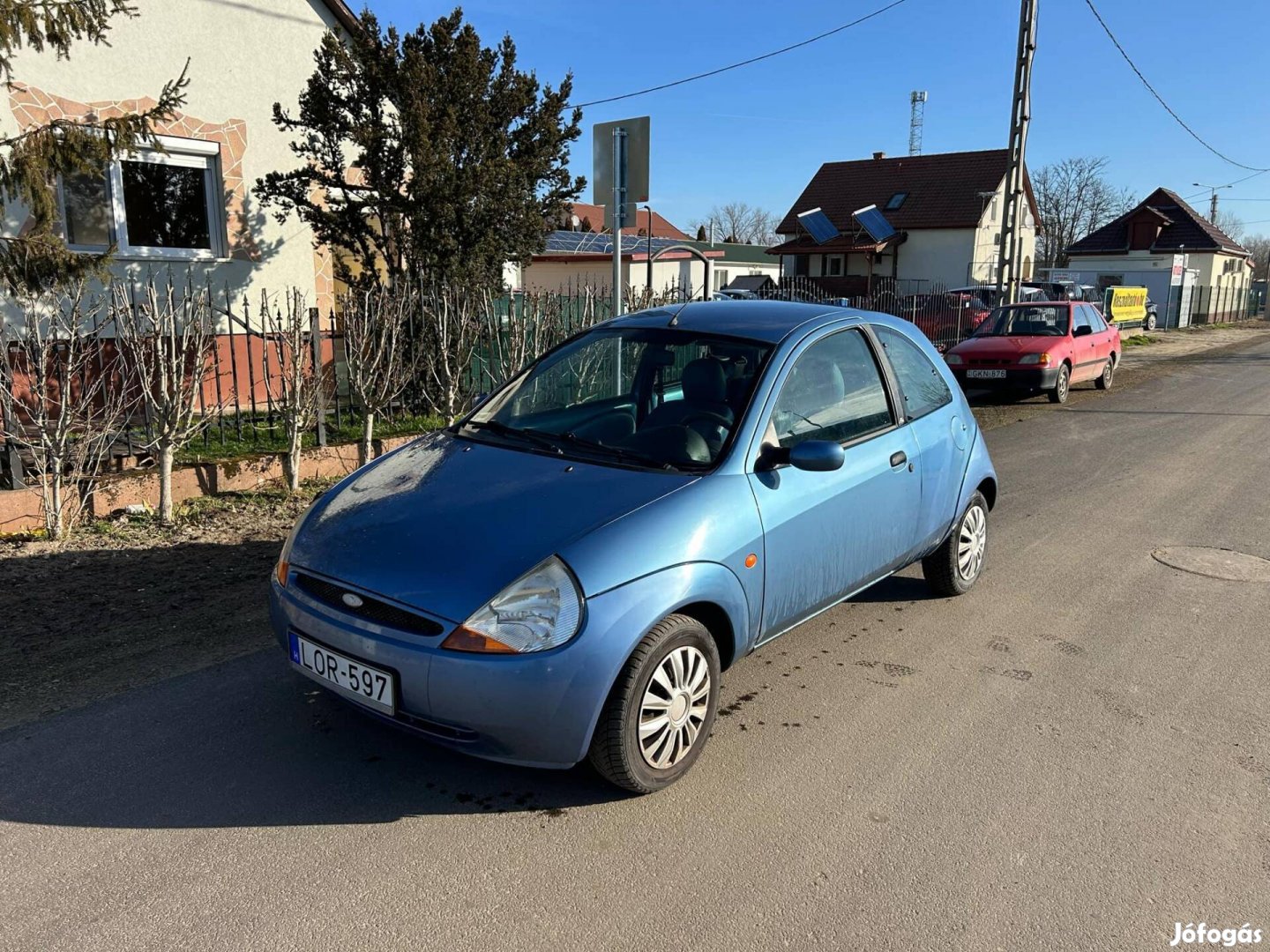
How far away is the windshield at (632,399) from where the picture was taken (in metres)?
3.72

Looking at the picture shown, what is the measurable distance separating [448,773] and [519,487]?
1096 mm

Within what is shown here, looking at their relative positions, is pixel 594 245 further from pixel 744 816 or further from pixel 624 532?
pixel 744 816

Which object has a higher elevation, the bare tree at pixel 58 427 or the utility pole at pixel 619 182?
the utility pole at pixel 619 182

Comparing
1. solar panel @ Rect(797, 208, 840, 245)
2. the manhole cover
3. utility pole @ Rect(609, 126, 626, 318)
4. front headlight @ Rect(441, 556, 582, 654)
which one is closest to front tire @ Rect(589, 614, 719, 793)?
front headlight @ Rect(441, 556, 582, 654)

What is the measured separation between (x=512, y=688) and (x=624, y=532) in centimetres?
64

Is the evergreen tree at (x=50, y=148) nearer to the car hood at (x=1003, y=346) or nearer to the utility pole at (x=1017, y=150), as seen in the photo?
the car hood at (x=1003, y=346)

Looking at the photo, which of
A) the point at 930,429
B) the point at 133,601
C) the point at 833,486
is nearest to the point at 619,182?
Result: the point at 930,429

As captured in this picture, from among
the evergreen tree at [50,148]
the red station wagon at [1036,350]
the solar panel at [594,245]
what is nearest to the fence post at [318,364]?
the evergreen tree at [50,148]

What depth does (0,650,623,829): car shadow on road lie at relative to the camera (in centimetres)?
307

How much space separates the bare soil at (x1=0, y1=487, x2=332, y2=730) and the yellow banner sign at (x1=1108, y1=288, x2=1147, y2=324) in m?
28.6

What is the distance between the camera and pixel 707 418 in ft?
12.5

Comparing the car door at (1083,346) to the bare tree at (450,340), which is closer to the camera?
the bare tree at (450,340)

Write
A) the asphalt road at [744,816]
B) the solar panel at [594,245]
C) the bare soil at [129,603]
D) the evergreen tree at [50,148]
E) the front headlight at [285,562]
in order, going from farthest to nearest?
the solar panel at [594,245] < the evergreen tree at [50,148] < the bare soil at [129,603] < the front headlight at [285,562] < the asphalt road at [744,816]

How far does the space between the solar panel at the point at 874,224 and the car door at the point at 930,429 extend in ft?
124
